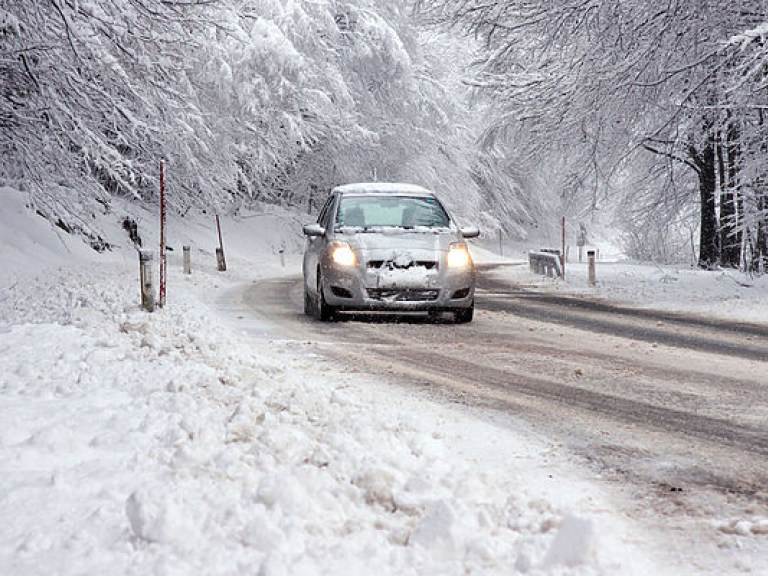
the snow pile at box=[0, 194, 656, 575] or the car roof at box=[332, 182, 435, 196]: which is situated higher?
the car roof at box=[332, 182, 435, 196]

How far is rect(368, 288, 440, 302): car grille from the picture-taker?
37.0 ft

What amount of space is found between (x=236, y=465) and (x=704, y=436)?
2848 millimetres

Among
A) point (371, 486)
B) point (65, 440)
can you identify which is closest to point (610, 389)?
point (371, 486)

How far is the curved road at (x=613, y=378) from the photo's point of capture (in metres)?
4.66

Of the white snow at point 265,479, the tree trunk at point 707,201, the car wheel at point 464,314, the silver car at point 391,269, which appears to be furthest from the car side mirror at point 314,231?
the tree trunk at point 707,201

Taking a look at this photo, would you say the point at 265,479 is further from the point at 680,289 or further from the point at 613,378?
the point at 680,289

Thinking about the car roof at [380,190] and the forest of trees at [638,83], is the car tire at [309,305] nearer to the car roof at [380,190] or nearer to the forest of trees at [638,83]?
the car roof at [380,190]

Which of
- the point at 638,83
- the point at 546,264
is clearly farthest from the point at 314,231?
the point at 546,264

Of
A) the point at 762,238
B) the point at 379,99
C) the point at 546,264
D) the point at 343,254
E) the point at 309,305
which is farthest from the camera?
the point at 379,99

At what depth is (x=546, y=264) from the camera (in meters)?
24.9

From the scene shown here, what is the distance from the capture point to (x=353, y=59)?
35.8 meters

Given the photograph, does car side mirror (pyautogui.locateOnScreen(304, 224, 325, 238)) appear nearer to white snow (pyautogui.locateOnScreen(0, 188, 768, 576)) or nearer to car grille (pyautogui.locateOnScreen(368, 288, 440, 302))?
car grille (pyautogui.locateOnScreen(368, 288, 440, 302))

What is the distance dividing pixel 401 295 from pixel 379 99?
2798cm

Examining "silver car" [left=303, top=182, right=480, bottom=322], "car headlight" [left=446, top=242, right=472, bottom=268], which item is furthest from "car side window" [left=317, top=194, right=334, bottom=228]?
"car headlight" [left=446, top=242, right=472, bottom=268]
